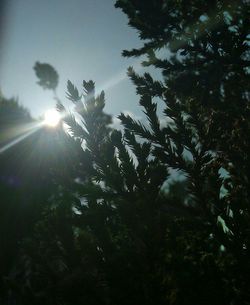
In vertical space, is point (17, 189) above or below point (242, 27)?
above

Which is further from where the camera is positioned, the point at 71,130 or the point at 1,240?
the point at 1,240

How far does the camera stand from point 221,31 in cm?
386

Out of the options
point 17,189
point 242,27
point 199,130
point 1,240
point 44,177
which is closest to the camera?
point 199,130

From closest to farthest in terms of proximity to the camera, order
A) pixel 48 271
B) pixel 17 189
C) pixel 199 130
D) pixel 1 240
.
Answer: pixel 199 130 < pixel 48 271 < pixel 1 240 < pixel 17 189

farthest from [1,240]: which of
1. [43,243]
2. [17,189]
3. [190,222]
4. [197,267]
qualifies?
[190,222]

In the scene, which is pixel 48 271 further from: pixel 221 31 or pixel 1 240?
pixel 1 240

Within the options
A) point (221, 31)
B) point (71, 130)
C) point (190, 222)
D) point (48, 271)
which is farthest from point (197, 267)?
point (221, 31)

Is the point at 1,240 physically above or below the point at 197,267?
above

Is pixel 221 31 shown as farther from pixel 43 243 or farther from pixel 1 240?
pixel 1 240

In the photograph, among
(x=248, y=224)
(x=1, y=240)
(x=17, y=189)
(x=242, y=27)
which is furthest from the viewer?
(x=17, y=189)

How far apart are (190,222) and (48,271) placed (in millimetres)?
1699


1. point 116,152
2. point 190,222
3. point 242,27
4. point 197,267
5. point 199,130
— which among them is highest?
point 242,27

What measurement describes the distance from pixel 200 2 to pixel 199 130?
2209 mm

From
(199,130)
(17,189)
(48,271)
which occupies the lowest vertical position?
(48,271)
